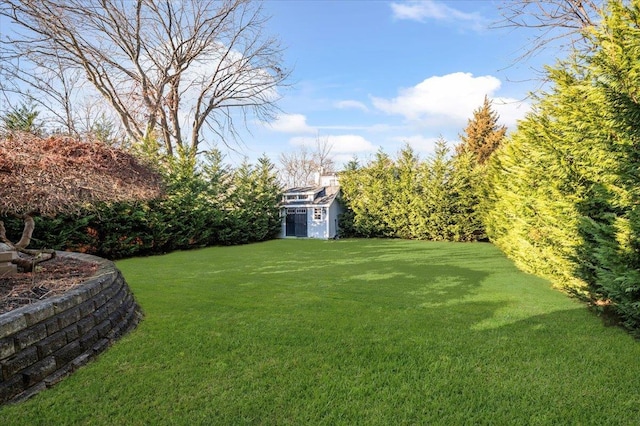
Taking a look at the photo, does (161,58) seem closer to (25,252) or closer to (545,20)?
(25,252)

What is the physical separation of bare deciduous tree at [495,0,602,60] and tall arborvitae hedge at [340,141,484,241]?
22.2ft

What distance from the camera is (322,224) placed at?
690 inches

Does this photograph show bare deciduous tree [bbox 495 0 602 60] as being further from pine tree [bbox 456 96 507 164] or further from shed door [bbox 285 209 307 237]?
pine tree [bbox 456 96 507 164]

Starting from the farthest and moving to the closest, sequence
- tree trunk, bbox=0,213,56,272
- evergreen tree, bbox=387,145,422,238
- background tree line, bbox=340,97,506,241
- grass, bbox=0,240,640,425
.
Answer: evergreen tree, bbox=387,145,422,238
background tree line, bbox=340,97,506,241
tree trunk, bbox=0,213,56,272
grass, bbox=0,240,640,425

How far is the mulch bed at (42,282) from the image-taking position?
2999 mm

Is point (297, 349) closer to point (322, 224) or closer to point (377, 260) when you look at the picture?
point (377, 260)

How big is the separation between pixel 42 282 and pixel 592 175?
701 cm

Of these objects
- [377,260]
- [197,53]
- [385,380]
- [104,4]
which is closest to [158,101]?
[197,53]

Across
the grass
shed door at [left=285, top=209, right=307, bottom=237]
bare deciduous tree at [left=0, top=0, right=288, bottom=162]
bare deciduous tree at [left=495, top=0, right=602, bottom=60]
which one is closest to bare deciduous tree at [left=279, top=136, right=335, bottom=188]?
bare deciduous tree at [left=0, top=0, right=288, bottom=162]

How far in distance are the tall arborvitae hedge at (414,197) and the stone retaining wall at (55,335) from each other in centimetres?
1408

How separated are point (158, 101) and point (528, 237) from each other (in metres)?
15.5

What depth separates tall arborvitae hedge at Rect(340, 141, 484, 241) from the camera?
49.6 feet

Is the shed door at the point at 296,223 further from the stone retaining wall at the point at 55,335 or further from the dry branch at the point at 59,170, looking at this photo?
the stone retaining wall at the point at 55,335

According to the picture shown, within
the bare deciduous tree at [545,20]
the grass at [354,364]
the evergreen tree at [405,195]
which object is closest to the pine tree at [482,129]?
the evergreen tree at [405,195]
